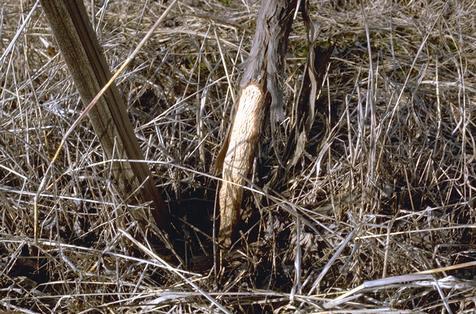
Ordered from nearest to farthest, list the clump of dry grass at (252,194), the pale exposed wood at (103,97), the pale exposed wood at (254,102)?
1. the pale exposed wood at (103,97)
2. the pale exposed wood at (254,102)
3. the clump of dry grass at (252,194)

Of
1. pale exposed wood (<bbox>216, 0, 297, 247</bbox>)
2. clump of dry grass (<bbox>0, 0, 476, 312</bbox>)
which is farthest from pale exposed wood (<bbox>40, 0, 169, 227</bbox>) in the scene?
pale exposed wood (<bbox>216, 0, 297, 247</bbox>)

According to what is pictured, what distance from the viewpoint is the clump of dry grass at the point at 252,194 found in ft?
4.40

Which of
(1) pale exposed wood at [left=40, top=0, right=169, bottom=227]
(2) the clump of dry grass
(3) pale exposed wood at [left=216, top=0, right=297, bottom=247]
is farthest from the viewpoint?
(2) the clump of dry grass

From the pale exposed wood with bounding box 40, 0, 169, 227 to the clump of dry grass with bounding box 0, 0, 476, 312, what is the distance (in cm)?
5

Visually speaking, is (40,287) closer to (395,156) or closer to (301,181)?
(301,181)

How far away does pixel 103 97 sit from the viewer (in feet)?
3.81

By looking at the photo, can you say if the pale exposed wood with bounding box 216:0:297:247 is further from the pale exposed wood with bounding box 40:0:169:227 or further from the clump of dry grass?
the pale exposed wood with bounding box 40:0:169:227

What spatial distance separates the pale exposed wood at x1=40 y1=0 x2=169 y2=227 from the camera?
1.02m

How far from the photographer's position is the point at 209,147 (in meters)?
1.54

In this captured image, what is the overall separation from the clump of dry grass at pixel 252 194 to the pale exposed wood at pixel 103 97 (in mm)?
54

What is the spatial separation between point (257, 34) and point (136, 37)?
60cm

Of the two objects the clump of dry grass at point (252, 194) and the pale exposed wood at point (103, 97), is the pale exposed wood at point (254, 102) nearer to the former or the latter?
the clump of dry grass at point (252, 194)

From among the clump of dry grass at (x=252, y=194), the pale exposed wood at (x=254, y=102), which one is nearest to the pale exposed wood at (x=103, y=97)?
the clump of dry grass at (x=252, y=194)

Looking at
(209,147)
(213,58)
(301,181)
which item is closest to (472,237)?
(301,181)
